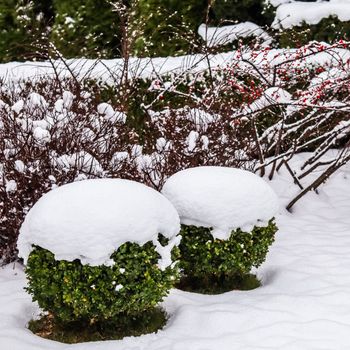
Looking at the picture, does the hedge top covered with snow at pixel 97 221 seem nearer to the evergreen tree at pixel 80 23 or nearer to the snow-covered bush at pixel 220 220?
the snow-covered bush at pixel 220 220

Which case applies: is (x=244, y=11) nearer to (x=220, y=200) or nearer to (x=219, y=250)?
(x=220, y=200)

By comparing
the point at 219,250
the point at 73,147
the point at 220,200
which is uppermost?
the point at 73,147

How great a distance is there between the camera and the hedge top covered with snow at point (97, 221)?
4.02 metres

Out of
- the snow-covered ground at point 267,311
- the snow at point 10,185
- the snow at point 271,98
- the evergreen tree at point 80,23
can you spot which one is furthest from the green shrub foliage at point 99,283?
the evergreen tree at point 80,23

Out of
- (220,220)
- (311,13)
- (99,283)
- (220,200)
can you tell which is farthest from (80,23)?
(99,283)

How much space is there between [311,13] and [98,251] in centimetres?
647

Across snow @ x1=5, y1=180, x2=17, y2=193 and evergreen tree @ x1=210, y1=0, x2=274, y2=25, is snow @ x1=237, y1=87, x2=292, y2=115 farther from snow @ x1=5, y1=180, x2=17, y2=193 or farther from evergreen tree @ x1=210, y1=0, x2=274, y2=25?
evergreen tree @ x1=210, y1=0, x2=274, y2=25

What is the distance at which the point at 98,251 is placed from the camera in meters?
4.00

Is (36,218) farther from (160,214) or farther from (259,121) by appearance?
(259,121)

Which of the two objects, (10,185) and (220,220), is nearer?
(220,220)

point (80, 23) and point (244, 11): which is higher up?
point (244, 11)

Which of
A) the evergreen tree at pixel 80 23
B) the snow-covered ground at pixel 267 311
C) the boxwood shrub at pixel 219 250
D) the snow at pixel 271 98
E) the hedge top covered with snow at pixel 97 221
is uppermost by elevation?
the evergreen tree at pixel 80 23

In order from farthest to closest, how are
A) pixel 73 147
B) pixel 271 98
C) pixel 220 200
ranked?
pixel 271 98 < pixel 73 147 < pixel 220 200

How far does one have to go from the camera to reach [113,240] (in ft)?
13.3
